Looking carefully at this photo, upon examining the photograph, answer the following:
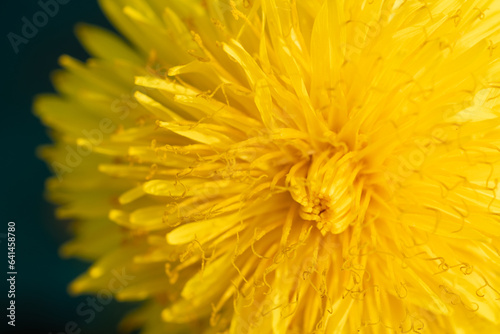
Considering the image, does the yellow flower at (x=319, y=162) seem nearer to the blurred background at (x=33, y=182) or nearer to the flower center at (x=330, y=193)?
the flower center at (x=330, y=193)

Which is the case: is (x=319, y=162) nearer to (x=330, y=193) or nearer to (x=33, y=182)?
(x=330, y=193)

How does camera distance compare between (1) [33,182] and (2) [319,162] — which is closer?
(2) [319,162]

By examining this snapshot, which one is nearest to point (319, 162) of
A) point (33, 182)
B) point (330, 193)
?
point (330, 193)

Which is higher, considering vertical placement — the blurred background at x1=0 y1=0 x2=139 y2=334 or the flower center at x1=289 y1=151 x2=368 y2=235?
the blurred background at x1=0 y1=0 x2=139 y2=334

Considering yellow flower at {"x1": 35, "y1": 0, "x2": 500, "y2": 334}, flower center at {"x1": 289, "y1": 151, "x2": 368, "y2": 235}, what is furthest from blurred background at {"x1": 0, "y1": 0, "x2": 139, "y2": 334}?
flower center at {"x1": 289, "y1": 151, "x2": 368, "y2": 235}

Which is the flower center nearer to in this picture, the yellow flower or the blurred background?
the yellow flower

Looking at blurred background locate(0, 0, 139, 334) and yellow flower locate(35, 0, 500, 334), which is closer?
yellow flower locate(35, 0, 500, 334)

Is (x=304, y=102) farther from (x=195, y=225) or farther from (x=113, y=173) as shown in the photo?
(x=113, y=173)
